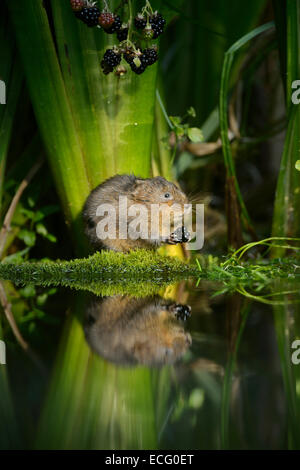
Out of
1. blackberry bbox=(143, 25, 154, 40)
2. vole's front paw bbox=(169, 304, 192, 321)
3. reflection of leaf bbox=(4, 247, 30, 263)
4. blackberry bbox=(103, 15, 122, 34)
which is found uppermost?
blackberry bbox=(103, 15, 122, 34)

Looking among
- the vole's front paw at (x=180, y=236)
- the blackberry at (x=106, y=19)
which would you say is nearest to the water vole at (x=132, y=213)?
the vole's front paw at (x=180, y=236)

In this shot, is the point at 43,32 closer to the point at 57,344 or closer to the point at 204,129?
the point at 204,129

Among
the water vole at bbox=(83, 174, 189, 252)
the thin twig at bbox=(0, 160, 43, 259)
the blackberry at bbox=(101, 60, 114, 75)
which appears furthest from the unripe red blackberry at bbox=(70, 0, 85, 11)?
the thin twig at bbox=(0, 160, 43, 259)

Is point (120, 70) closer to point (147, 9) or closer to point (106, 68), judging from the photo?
point (106, 68)

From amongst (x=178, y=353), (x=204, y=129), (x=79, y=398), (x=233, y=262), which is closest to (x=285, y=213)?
(x=233, y=262)

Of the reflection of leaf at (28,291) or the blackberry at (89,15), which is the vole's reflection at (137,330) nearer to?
the reflection of leaf at (28,291)

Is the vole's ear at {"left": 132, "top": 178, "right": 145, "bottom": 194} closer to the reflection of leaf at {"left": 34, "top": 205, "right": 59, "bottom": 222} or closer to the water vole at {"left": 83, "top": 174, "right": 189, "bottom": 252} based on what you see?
the water vole at {"left": 83, "top": 174, "right": 189, "bottom": 252}

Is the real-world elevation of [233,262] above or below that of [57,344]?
above

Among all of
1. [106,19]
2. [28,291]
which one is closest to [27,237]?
[28,291]
